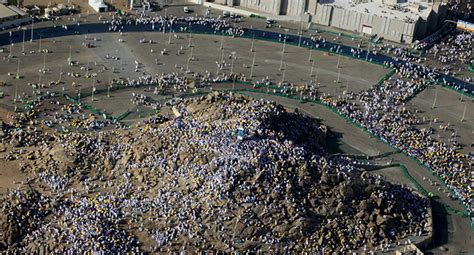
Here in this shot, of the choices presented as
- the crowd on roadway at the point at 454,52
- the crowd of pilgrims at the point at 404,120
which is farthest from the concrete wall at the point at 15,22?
the crowd on roadway at the point at 454,52

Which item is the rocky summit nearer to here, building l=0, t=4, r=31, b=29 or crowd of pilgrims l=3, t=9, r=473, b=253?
crowd of pilgrims l=3, t=9, r=473, b=253

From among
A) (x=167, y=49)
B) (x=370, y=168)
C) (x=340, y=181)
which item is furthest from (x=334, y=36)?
(x=340, y=181)

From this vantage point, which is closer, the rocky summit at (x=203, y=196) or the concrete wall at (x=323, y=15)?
the rocky summit at (x=203, y=196)

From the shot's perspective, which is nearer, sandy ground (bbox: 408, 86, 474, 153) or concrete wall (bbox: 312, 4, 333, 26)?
sandy ground (bbox: 408, 86, 474, 153)

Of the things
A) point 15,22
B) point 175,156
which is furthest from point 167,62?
point 175,156

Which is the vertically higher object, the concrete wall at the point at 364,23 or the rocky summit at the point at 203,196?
the concrete wall at the point at 364,23

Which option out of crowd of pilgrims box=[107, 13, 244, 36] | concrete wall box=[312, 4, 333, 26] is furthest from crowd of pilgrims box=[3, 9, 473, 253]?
concrete wall box=[312, 4, 333, 26]

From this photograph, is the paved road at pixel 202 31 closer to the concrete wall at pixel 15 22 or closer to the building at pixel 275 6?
the concrete wall at pixel 15 22

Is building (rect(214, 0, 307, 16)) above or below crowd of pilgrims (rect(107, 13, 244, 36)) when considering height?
above
